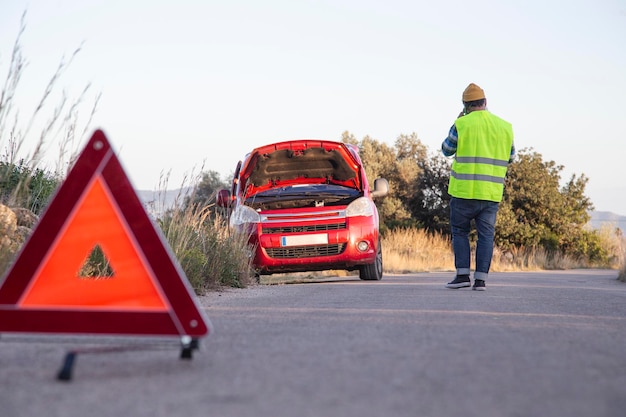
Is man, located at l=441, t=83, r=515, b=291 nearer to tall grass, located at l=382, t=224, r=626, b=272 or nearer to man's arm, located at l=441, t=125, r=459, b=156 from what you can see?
man's arm, located at l=441, t=125, r=459, b=156

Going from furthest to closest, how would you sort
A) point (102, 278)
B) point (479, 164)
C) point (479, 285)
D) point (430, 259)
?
1. point (430, 259)
2. point (479, 164)
3. point (479, 285)
4. point (102, 278)

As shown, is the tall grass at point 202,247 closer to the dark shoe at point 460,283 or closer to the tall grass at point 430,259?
the dark shoe at point 460,283

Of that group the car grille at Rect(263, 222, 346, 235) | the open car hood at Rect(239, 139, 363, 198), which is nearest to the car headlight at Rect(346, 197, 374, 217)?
the car grille at Rect(263, 222, 346, 235)

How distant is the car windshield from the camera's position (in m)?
12.2

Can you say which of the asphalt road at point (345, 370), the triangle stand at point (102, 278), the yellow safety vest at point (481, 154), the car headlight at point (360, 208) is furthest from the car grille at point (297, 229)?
the triangle stand at point (102, 278)

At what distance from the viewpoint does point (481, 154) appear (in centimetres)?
1025

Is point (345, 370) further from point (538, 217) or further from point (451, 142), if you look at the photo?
point (538, 217)

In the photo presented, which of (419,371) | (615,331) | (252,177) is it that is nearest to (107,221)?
(419,371)

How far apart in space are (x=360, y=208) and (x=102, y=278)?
8361 mm

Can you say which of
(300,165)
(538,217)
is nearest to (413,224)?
(538,217)

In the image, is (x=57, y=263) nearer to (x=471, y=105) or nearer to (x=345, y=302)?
(x=345, y=302)

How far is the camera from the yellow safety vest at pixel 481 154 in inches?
403

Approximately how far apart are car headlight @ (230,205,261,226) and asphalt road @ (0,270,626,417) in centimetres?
563

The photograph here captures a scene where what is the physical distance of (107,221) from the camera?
13.4 feet
